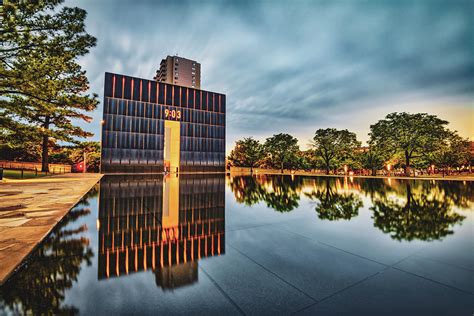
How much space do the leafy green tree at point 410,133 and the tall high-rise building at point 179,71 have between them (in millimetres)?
92409

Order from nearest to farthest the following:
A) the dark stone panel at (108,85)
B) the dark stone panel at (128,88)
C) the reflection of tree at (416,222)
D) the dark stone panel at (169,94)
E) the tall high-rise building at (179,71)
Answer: the reflection of tree at (416,222) → the dark stone panel at (108,85) → the dark stone panel at (128,88) → the dark stone panel at (169,94) → the tall high-rise building at (179,71)

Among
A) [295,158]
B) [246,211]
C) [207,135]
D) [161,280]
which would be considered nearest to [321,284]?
[161,280]

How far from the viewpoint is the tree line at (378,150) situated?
35375mm

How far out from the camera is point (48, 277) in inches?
107

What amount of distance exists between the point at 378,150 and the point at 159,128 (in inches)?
1676

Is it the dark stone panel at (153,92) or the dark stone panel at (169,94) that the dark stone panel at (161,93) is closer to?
the dark stone panel at (153,92)

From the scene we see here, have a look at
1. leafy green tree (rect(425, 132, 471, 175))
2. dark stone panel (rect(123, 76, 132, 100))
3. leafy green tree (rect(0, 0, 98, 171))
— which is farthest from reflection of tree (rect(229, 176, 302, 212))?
leafy green tree (rect(425, 132, 471, 175))

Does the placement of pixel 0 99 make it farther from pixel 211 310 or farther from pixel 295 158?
pixel 295 158

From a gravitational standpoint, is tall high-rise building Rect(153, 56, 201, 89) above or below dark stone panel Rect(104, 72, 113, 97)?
above

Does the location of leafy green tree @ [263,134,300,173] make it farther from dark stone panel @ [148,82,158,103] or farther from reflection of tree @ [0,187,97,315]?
reflection of tree @ [0,187,97,315]

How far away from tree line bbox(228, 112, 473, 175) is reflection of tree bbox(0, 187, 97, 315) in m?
44.8

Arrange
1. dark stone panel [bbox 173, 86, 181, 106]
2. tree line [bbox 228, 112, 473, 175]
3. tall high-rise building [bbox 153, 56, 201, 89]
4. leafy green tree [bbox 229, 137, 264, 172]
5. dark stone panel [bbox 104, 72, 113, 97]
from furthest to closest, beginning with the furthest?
tall high-rise building [bbox 153, 56, 201, 89] → leafy green tree [bbox 229, 137, 264, 172] → dark stone panel [bbox 173, 86, 181, 106] → dark stone panel [bbox 104, 72, 113, 97] → tree line [bbox 228, 112, 473, 175]

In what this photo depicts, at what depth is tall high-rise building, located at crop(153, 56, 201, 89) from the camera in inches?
4134

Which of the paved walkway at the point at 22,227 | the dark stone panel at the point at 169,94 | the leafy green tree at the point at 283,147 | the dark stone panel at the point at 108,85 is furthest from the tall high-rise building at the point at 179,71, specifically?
the paved walkway at the point at 22,227
